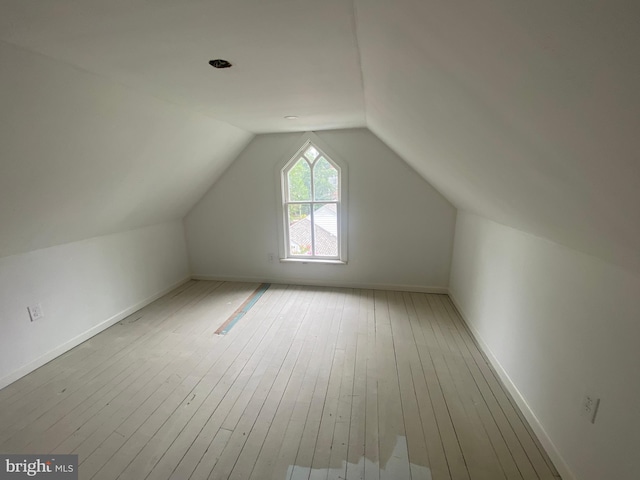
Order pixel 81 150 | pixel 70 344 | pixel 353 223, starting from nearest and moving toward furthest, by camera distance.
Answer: pixel 81 150 < pixel 70 344 < pixel 353 223

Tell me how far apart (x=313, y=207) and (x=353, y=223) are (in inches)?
23.7

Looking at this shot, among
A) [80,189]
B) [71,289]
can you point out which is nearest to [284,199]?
[80,189]

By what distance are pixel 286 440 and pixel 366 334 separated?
1.29 metres

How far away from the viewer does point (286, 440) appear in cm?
162

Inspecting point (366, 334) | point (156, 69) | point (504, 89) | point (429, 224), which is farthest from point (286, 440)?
point (429, 224)

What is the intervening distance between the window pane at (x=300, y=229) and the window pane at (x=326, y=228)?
0.10m

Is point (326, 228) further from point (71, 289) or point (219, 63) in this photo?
point (71, 289)

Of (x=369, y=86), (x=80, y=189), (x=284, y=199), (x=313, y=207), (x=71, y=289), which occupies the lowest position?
(x=71, y=289)

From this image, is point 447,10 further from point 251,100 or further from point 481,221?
point 481,221

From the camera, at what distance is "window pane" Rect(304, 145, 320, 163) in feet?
12.1

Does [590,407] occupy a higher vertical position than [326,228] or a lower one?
lower

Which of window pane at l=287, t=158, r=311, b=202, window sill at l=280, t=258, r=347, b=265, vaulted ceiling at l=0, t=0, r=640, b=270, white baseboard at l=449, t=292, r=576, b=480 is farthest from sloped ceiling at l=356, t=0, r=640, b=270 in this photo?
window sill at l=280, t=258, r=347, b=265

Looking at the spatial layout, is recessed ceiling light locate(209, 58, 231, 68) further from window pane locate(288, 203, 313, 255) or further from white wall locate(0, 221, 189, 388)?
window pane locate(288, 203, 313, 255)

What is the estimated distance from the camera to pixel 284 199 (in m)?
3.83
